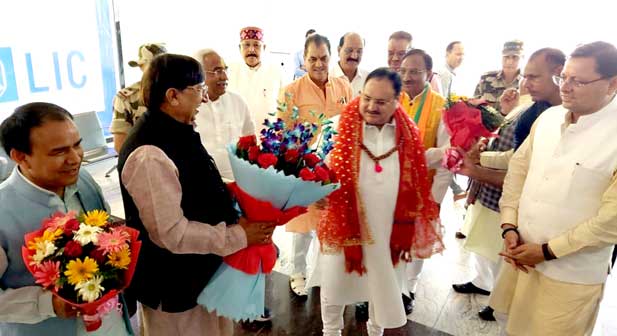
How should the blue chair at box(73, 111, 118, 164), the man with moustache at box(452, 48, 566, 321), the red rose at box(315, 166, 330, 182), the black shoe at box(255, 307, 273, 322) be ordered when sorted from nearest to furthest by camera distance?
the red rose at box(315, 166, 330, 182) → the man with moustache at box(452, 48, 566, 321) → the black shoe at box(255, 307, 273, 322) → the blue chair at box(73, 111, 118, 164)

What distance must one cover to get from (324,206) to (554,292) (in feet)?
3.28

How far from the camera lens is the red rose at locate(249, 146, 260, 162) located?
4.19 ft

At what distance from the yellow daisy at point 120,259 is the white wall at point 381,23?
14.9ft

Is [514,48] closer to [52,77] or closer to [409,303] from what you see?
[409,303]

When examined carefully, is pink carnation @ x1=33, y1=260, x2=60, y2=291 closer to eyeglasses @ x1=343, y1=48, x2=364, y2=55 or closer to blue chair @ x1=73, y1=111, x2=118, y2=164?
eyeglasses @ x1=343, y1=48, x2=364, y2=55

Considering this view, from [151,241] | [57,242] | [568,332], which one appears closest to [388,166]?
[568,332]

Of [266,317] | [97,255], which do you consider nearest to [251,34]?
[266,317]

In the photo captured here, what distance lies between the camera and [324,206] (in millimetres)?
1866

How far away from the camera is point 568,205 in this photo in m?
1.54

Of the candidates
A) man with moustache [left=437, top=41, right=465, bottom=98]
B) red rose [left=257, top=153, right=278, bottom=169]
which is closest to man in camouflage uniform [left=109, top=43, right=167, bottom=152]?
red rose [left=257, top=153, right=278, bottom=169]

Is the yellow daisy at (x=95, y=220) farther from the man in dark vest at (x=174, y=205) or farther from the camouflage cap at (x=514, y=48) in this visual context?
the camouflage cap at (x=514, y=48)

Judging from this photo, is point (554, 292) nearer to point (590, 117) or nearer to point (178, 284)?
point (590, 117)

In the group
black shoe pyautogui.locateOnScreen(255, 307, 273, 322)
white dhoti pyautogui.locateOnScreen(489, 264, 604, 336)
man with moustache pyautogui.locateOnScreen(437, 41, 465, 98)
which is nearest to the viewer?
white dhoti pyautogui.locateOnScreen(489, 264, 604, 336)

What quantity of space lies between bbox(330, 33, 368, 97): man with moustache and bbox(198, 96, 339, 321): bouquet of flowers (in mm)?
1897
